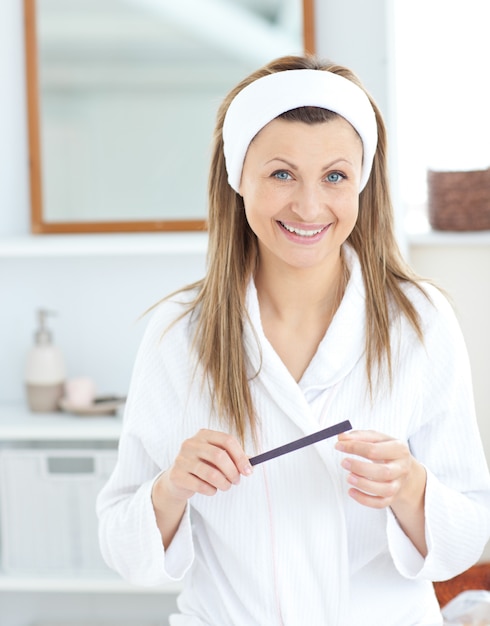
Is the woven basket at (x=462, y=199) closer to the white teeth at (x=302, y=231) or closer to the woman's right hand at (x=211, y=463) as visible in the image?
the white teeth at (x=302, y=231)

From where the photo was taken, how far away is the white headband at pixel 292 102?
1.37 meters

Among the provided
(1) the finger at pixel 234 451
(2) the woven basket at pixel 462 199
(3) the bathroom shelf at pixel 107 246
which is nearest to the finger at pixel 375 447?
(1) the finger at pixel 234 451

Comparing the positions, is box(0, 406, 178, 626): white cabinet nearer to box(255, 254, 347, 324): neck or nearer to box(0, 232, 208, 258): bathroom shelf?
Answer: box(0, 232, 208, 258): bathroom shelf

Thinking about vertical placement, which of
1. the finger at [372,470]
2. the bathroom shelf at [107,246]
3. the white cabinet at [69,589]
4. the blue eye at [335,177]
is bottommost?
the white cabinet at [69,589]

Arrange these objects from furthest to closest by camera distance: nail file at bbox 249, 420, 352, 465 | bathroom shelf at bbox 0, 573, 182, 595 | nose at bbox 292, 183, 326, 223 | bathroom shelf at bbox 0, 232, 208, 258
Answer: bathroom shelf at bbox 0, 573, 182, 595, bathroom shelf at bbox 0, 232, 208, 258, nose at bbox 292, 183, 326, 223, nail file at bbox 249, 420, 352, 465

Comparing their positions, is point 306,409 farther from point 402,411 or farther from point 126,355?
point 126,355

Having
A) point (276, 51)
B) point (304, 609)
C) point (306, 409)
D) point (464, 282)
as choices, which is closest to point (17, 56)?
point (276, 51)

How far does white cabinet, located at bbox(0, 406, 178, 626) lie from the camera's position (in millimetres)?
2301

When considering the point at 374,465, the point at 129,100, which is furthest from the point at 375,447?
the point at 129,100

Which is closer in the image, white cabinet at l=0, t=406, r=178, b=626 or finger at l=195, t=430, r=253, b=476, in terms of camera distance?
finger at l=195, t=430, r=253, b=476

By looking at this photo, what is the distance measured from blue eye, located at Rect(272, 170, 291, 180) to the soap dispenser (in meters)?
1.12

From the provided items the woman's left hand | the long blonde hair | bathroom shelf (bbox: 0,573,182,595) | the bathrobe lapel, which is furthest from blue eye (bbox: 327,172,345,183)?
bathroom shelf (bbox: 0,573,182,595)

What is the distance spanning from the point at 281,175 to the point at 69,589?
4.44ft

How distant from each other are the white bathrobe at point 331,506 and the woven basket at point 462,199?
0.89m
